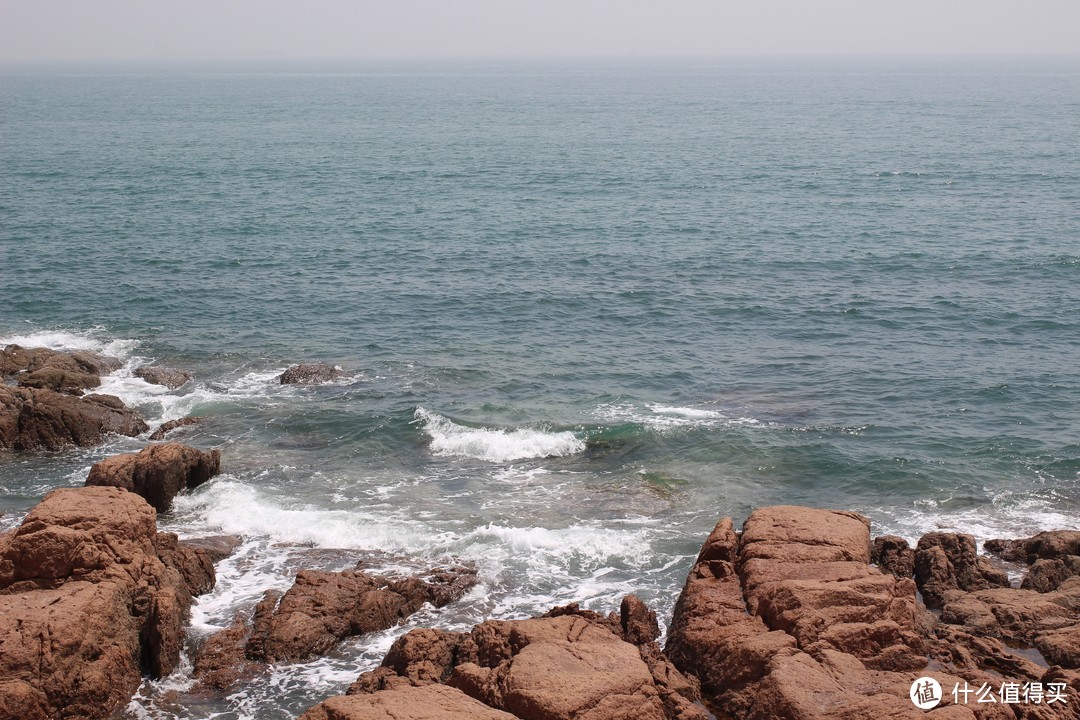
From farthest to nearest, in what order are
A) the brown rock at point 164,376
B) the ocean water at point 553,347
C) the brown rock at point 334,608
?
the brown rock at point 164,376 < the ocean water at point 553,347 < the brown rock at point 334,608

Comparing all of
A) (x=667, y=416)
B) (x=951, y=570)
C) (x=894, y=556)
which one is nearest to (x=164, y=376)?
(x=667, y=416)

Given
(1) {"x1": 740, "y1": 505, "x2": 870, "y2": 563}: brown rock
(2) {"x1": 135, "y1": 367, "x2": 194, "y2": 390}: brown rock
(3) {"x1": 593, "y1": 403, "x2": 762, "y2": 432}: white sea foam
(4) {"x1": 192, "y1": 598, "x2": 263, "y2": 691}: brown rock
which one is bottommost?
(4) {"x1": 192, "y1": 598, "x2": 263, "y2": 691}: brown rock

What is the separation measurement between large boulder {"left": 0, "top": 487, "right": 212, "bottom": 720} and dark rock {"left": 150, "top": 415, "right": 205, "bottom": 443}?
38.4 feet

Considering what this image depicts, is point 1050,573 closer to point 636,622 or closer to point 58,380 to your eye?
point 636,622

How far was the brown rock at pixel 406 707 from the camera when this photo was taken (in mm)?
18141

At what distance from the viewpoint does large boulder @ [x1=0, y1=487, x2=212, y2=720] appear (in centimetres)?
2062

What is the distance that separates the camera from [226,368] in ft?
145

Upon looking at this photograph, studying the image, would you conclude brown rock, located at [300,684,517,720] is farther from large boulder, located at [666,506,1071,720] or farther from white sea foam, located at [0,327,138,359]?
white sea foam, located at [0,327,138,359]

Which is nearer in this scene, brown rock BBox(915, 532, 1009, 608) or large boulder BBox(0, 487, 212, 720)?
large boulder BBox(0, 487, 212, 720)

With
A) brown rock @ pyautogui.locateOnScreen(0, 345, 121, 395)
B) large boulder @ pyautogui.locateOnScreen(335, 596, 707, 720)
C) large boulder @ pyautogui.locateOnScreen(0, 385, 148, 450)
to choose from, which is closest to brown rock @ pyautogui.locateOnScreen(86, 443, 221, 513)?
large boulder @ pyautogui.locateOnScreen(0, 385, 148, 450)

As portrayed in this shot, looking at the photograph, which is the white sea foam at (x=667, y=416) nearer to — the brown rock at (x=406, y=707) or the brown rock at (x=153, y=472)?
the brown rock at (x=153, y=472)

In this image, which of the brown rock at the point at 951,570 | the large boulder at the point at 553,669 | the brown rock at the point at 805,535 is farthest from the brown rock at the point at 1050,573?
the large boulder at the point at 553,669

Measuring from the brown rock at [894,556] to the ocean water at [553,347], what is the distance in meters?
3.94

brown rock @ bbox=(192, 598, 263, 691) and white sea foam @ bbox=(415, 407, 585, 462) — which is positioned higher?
white sea foam @ bbox=(415, 407, 585, 462)
